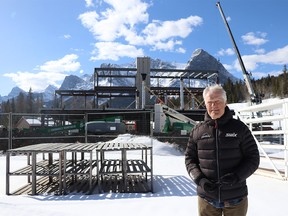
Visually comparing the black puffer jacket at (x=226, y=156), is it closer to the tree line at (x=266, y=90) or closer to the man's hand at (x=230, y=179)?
the man's hand at (x=230, y=179)

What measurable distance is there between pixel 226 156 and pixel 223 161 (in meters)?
0.05

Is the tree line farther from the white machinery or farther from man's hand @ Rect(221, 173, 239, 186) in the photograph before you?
man's hand @ Rect(221, 173, 239, 186)

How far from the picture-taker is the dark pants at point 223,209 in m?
2.42

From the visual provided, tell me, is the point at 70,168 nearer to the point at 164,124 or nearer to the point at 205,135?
the point at 205,135

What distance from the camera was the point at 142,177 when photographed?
789 cm

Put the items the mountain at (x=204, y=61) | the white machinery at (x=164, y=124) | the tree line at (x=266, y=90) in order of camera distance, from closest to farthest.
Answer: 1. the white machinery at (x=164, y=124)
2. the tree line at (x=266, y=90)
3. the mountain at (x=204, y=61)

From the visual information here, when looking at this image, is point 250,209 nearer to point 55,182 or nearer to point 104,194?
point 104,194

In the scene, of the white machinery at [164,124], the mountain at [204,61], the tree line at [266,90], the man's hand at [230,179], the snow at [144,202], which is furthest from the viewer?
the mountain at [204,61]

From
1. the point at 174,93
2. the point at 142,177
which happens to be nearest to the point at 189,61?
the point at 174,93

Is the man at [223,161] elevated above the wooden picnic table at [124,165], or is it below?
above

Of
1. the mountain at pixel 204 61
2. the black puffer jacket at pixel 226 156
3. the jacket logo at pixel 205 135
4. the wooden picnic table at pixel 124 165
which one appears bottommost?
the wooden picnic table at pixel 124 165

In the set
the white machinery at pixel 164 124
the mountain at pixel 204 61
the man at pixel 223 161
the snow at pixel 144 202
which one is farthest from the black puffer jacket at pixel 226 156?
the mountain at pixel 204 61

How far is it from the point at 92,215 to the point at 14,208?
1252 millimetres

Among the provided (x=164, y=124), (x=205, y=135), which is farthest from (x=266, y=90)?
(x=205, y=135)
